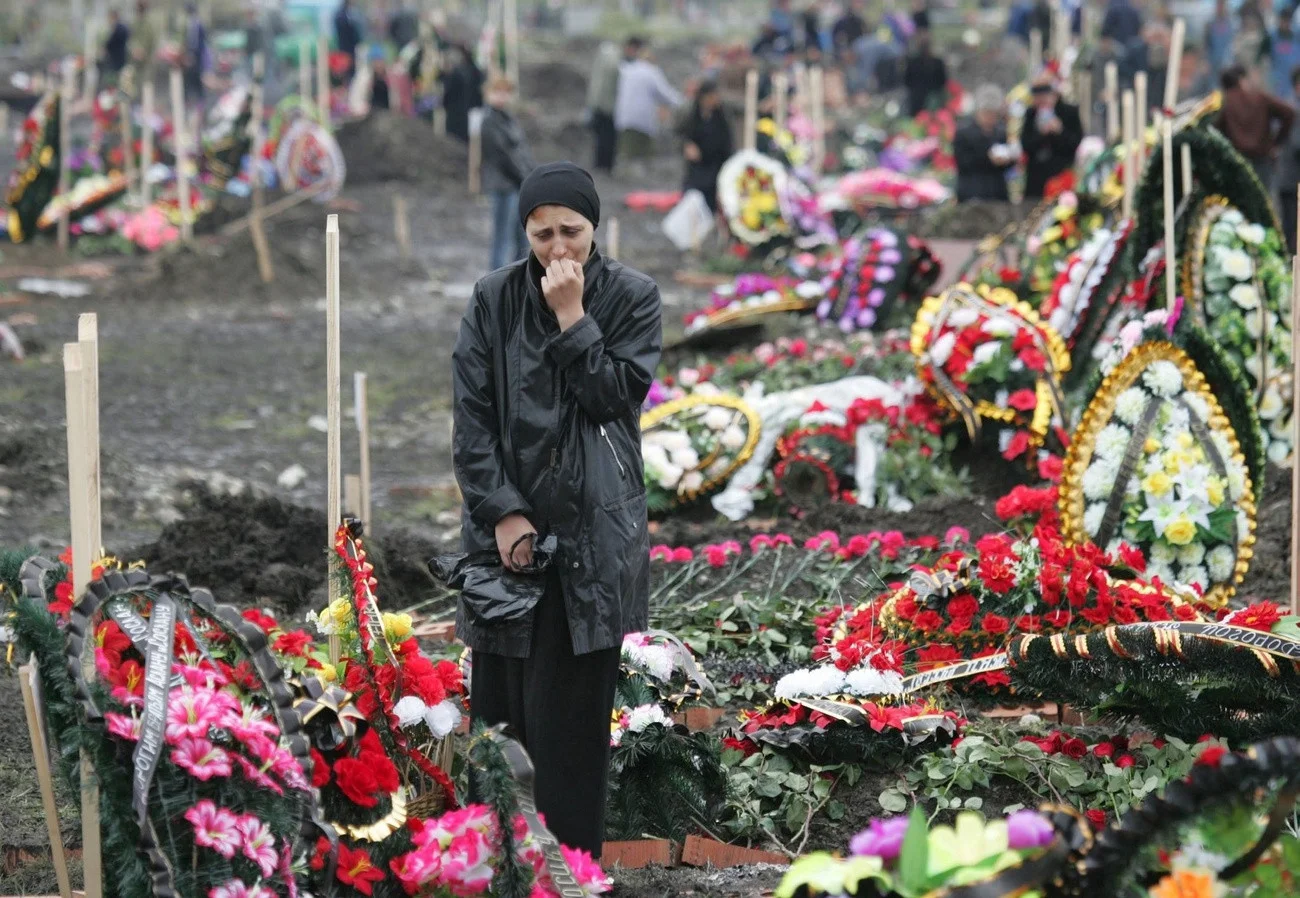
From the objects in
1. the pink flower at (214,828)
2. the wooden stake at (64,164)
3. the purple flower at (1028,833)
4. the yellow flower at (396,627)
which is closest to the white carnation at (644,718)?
the yellow flower at (396,627)

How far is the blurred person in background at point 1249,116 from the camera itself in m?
12.4

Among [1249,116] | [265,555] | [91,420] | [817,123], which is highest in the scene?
[1249,116]

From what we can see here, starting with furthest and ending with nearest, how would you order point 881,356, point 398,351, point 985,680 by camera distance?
point 398,351 → point 881,356 → point 985,680

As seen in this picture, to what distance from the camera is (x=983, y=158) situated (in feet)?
50.3

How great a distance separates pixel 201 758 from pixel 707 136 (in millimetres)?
14850

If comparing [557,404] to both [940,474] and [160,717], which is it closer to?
[160,717]

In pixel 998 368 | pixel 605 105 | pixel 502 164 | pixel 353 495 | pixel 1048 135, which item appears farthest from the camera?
pixel 605 105

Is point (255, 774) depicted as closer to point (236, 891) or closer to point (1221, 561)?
point (236, 891)

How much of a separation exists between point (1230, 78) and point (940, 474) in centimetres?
537

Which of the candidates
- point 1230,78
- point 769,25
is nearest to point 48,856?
point 1230,78

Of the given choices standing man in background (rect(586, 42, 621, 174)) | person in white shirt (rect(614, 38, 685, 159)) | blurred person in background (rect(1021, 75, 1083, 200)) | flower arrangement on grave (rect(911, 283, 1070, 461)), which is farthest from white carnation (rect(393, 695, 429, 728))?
standing man in background (rect(586, 42, 621, 174))

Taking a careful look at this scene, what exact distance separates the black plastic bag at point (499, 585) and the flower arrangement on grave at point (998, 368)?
458 centimetres

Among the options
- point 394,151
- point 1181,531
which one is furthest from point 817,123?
point 1181,531

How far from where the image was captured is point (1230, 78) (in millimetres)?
12414
